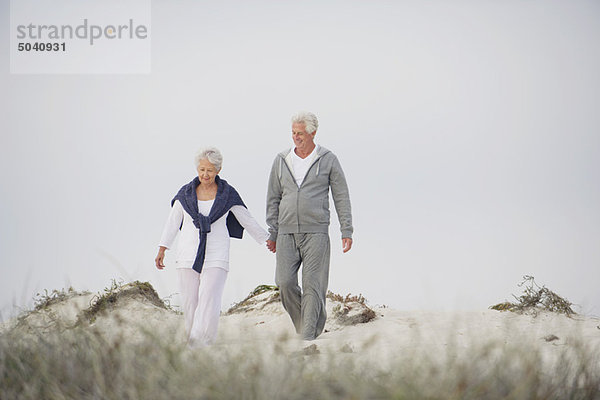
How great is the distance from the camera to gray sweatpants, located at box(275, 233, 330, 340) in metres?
7.89

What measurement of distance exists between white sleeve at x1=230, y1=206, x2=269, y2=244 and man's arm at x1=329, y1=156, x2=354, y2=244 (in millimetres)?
920

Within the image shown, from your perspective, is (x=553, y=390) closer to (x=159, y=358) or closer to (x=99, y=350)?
(x=159, y=358)

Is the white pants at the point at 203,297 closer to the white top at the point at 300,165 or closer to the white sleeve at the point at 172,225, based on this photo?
the white sleeve at the point at 172,225

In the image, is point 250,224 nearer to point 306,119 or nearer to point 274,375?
point 306,119

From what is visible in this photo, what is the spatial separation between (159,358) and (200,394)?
72 centimetres

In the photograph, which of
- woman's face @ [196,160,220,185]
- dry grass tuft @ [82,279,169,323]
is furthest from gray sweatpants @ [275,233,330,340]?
dry grass tuft @ [82,279,169,323]

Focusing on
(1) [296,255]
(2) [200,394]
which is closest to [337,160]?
(1) [296,255]

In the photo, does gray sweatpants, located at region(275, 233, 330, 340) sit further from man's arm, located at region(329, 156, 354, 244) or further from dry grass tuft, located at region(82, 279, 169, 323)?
dry grass tuft, located at region(82, 279, 169, 323)

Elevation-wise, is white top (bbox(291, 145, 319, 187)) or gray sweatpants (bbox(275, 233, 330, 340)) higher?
white top (bbox(291, 145, 319, 187))

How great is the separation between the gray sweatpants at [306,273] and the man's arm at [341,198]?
265 millimetres

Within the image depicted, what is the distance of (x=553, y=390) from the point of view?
401 cm

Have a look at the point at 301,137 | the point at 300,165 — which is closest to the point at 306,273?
the point at 300,165

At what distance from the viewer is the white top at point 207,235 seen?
24.1ft

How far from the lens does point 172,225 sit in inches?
304
